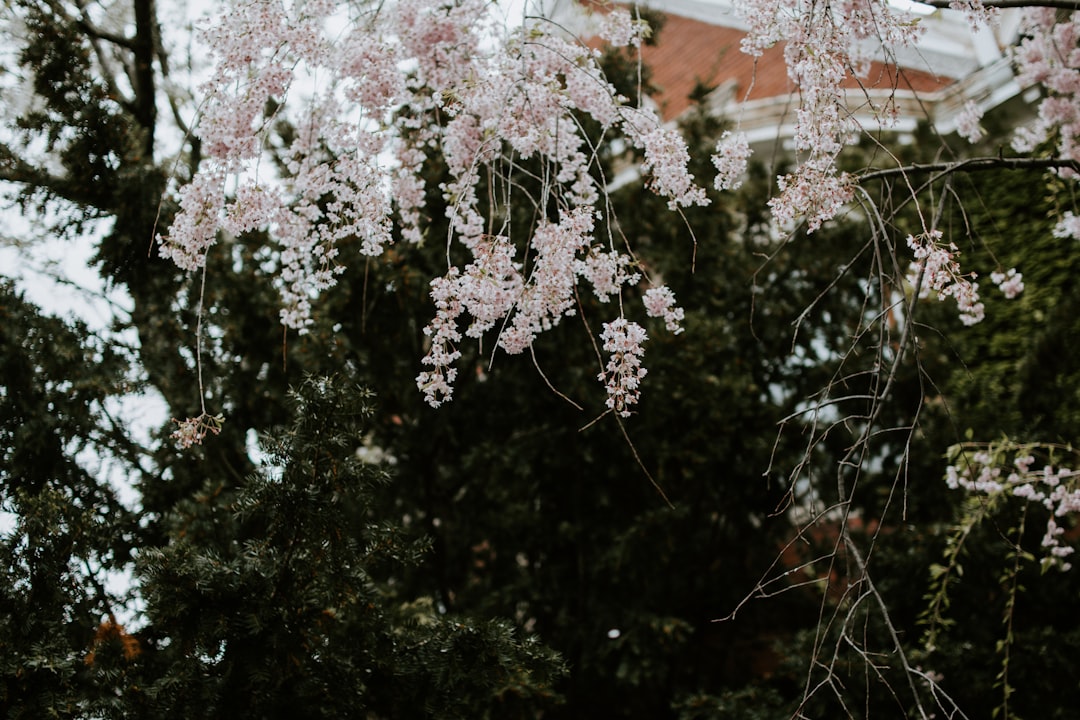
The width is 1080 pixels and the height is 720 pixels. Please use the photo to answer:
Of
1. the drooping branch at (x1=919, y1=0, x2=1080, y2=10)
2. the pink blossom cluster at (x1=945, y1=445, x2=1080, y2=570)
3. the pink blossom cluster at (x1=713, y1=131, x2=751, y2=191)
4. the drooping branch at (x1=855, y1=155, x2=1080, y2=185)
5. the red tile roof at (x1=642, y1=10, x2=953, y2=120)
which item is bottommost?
the pink blossom cluster at (x1=945, y1=445, x2=1080, y2=570)

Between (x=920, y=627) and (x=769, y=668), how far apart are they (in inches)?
64.2

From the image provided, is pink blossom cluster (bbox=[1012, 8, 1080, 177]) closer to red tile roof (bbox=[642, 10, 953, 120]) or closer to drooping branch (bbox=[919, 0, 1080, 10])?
drooping branch (bbox=[919, 0, 1080, 10])

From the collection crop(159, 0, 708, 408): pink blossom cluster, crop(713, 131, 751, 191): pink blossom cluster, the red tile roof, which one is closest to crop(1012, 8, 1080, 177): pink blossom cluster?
crop(713, 131, 751, 191): pink blossom cluster

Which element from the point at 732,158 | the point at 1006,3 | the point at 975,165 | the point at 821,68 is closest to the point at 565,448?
the point at 732,158

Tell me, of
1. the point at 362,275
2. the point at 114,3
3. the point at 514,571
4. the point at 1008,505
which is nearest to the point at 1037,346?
the point at 1008,505

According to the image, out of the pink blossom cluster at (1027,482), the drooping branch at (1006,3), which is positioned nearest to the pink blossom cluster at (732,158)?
the drooping branch at (1006,3)

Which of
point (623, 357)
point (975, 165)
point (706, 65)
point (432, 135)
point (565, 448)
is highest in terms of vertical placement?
point (706, 65)

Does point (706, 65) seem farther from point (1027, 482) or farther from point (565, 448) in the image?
point (1027, 482)

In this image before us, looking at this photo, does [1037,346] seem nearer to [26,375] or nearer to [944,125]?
[944,125]

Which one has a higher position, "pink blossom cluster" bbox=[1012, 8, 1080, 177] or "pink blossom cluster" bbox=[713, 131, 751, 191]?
"pink blossom cluster" bbox=[1012, 8, 1080, 177]

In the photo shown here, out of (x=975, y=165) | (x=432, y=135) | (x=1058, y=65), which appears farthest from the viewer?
(x=1058, y=65)

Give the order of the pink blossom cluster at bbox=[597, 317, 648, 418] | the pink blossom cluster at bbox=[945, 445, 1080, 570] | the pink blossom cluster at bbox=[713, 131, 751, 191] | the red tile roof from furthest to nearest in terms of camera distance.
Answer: the red tile roof, the pink blossom cluster at bbox=[945, 445, 1080, 570], the pink blossom cluster at bbox=[713, 131, 751, 191], the pink blossom cluster at bbox=[597, 317, 648, 418]

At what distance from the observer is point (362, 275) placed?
5348mm

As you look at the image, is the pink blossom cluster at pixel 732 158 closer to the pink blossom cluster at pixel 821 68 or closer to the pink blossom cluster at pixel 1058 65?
the pink blossom cluster at pixel 821 68
